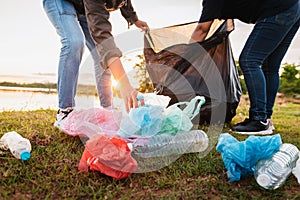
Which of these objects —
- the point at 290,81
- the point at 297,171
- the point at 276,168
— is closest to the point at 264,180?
the point at 276,168

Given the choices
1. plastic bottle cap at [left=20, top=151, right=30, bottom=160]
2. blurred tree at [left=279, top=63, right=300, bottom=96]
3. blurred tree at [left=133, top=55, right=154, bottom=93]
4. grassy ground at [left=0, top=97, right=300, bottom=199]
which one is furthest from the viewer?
blurred tree at [left=279, top=63, right=300, bottom=96]

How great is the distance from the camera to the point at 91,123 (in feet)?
5.52

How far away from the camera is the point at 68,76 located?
192cm

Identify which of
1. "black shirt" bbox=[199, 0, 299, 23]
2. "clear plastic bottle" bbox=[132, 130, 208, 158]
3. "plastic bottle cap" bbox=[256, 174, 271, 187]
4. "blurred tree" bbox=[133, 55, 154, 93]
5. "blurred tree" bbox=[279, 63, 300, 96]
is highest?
"black shirt" bbox=[199, 0, 299, 23]

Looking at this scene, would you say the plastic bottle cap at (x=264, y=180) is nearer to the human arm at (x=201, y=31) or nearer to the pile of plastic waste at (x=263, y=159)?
the pile of plastic waste at (x=263, y=159)

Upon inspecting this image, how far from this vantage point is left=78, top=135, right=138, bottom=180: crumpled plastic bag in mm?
1238

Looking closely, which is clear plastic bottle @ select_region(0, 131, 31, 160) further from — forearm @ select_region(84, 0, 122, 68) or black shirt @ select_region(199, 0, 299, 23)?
black shirt @ select_region(199, 0, 299, 23)

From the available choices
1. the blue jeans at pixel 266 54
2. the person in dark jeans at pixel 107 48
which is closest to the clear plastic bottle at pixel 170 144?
the person in dark jeans at pixel 107 48

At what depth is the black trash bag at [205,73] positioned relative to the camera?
2.26 metres

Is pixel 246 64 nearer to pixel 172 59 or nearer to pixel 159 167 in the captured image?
pixel 172 59

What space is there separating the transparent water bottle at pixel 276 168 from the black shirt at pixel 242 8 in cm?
105

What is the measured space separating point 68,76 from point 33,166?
697 mm

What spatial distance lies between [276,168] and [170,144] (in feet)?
1.84

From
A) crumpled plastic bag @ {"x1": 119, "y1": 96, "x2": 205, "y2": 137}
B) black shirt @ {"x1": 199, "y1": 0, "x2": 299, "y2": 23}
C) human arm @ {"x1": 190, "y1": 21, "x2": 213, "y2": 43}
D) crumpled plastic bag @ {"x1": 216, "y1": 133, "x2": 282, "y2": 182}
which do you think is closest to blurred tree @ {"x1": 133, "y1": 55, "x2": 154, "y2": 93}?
human arm @ {"x1": 190, "y1": 21, "x2": 213, "y2": 43}
